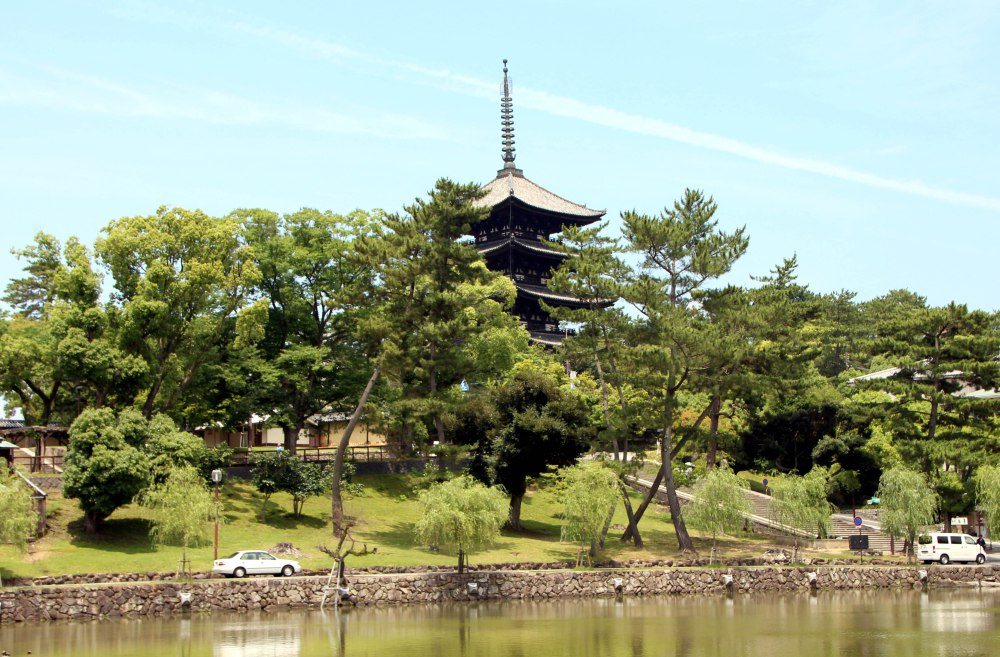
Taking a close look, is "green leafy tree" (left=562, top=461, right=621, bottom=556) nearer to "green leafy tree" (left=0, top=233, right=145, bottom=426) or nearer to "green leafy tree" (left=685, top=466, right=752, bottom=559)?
"green leafy tree" (left=685, top=466, right=752, bottom=559)

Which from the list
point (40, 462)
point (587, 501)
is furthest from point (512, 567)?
point (40, 462)

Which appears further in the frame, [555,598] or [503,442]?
[503,442]

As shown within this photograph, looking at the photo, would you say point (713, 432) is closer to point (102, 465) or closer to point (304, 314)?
point (304, 314)

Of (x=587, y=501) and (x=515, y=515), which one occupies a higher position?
(x=587, y=501)

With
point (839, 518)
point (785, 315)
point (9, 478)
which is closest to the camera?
point (9, 478)

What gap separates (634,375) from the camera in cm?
4797

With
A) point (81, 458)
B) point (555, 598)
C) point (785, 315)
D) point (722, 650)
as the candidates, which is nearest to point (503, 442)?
point (555, 598)

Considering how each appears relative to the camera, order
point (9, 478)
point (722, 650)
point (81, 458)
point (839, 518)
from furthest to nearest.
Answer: point (839, 518), point (81, 458), point (9, 478), point (722, 650)

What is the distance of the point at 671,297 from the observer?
47.8 m

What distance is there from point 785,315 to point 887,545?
11402 mm

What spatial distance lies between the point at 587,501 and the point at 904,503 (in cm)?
1289

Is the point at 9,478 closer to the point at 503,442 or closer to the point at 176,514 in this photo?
the point at 176,514

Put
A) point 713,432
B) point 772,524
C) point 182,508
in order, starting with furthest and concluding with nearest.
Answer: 1. point 772,524
2. point 713,432
3. point 182,508

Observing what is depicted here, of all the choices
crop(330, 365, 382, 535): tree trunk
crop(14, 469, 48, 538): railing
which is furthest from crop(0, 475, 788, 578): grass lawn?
crop(330, 365, 382, 535): tree trunk
